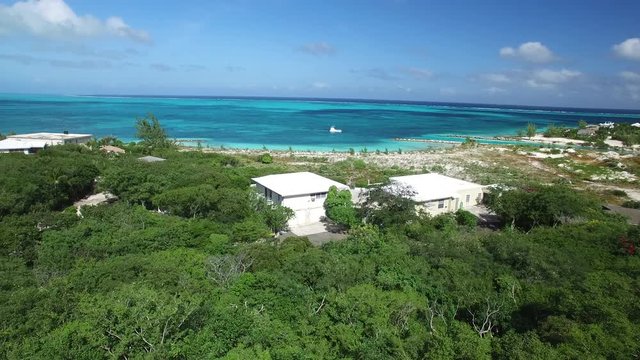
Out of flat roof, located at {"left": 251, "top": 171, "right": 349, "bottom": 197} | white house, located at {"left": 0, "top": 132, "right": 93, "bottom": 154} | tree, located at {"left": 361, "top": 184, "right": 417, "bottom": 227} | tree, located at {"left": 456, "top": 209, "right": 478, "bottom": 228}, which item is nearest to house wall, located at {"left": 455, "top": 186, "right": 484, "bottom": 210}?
tree, located at {"left": 456, "top": 209, "right": 478, "bottom": 228}

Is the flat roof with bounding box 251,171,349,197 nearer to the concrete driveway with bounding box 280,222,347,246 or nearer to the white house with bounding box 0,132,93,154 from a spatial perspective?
the concrete driveway with bounding box 280,222,347,246

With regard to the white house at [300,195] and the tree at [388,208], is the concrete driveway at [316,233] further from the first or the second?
the tree at [388,208]

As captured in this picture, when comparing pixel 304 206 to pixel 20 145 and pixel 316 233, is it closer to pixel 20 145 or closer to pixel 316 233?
pixel 316 233

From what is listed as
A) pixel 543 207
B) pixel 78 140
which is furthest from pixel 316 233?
pixel 78 140

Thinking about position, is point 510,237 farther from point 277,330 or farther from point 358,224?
point 277,330

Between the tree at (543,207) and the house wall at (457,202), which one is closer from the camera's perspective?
the tree at (543,207)

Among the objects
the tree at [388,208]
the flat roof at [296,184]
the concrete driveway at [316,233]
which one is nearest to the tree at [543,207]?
the tree at [388,208]
